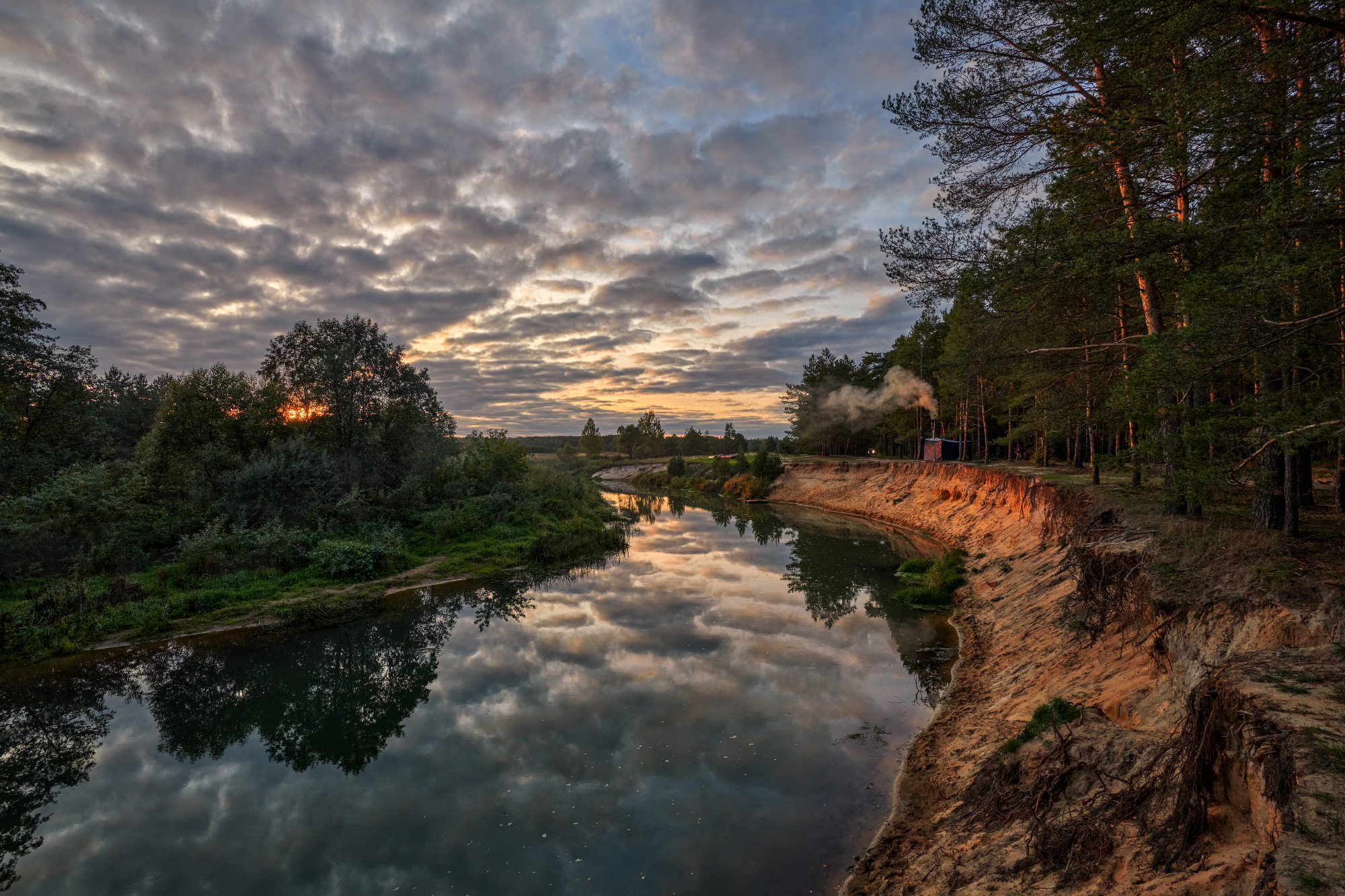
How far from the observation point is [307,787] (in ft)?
31.9

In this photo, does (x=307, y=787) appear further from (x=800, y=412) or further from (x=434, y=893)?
(x=800, y=412)

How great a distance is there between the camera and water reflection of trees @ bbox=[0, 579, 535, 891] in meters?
10.2

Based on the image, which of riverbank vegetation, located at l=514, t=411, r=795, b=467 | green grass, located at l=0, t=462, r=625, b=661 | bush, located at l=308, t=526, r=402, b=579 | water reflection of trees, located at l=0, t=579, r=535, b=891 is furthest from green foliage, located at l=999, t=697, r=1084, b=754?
riverbank vegetation, located at l=514, t=411, r=795, b=467

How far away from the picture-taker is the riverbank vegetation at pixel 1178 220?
7.30 m

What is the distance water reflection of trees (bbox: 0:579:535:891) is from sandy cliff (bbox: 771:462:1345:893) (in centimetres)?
1073

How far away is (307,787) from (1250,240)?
17.7 meters

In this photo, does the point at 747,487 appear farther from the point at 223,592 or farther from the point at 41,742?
the point at 41,742

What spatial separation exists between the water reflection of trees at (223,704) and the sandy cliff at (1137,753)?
1073 centimetres

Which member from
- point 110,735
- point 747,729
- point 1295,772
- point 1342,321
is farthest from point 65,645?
point 1342,321

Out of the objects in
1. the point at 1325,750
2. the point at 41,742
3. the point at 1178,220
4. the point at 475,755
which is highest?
the point at 1178,220

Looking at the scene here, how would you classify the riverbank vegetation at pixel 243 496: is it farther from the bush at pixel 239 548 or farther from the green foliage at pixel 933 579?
the green foliage at pixel 933 579

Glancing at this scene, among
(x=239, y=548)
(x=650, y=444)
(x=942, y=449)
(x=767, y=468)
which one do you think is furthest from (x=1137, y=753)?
(x=650, y=444)

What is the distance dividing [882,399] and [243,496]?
5711 cm

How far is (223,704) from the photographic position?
12.7 m
